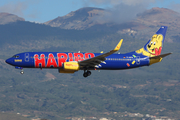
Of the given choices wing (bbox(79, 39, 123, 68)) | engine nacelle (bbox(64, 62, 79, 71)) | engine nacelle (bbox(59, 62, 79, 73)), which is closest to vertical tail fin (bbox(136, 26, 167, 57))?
wing (bbox(79, 39, 123, 68))

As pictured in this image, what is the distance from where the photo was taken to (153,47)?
285 ft

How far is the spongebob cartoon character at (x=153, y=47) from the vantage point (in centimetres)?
8606

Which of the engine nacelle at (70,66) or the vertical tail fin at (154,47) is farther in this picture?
the vertical tail fin at (154,47)

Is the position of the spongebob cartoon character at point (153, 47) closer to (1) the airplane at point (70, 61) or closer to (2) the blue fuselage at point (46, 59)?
(1) the airplane at point (70, 61)

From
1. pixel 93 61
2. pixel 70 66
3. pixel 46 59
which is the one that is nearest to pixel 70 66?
pixel 70 66

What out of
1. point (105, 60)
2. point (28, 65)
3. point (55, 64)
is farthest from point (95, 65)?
point (28, 65)

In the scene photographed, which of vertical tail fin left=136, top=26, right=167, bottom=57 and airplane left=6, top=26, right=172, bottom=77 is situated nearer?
airplane left=6, top=26, right=172, bottom=77

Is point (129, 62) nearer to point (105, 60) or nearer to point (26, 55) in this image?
point (105, 60)

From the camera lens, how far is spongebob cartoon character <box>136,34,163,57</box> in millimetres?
86062

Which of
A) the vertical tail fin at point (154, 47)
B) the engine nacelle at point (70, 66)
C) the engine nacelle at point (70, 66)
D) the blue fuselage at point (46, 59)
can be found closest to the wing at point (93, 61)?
the engine nacelle at point (70, 66)

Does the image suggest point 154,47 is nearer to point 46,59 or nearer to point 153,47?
point 153,47

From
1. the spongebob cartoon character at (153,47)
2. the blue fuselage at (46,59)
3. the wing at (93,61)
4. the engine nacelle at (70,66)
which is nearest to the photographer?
the wing at (93,61)

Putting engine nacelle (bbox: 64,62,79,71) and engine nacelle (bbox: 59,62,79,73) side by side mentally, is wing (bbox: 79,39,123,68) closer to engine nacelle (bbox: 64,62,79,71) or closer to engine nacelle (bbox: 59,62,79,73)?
engine nacelle (bbox: 59,62,79,73)

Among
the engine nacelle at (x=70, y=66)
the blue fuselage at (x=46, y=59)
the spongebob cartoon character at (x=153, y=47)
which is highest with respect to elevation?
the spongebob cartoon character at (x=153, y=47)
